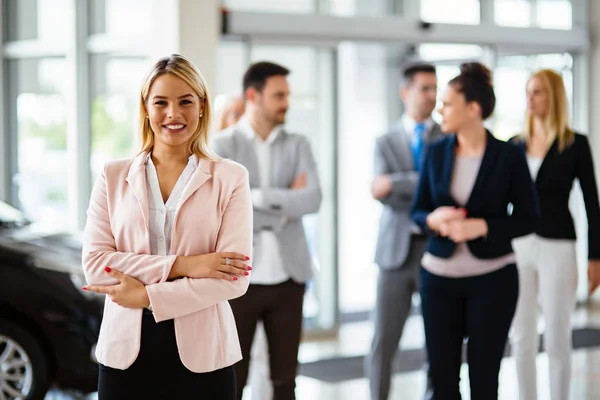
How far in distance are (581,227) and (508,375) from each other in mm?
3639

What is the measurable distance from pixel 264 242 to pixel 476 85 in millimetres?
1112

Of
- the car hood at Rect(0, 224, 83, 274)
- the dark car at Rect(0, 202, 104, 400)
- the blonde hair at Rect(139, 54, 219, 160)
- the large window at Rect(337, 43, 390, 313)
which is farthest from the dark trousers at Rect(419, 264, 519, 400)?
the large window at Rect(337, 43, 390, 313)

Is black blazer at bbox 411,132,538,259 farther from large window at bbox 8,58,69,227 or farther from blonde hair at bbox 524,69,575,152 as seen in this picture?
large window at bbox 8,58,69,227

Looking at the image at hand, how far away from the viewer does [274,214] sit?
4.51 metres

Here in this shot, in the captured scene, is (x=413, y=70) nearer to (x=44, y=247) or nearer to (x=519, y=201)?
(x=519, y=201)

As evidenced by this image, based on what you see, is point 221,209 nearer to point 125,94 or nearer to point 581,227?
point 125,94

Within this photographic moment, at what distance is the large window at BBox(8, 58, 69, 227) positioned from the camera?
9.29m

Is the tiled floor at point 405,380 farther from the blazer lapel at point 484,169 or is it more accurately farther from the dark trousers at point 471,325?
the blazer lapel at point 484,169

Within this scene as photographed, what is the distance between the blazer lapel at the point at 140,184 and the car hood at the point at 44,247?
8.90ft

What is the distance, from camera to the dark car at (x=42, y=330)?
210 inches

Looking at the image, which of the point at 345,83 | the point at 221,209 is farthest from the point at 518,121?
the point at 221,209

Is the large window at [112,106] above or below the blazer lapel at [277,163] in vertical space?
above

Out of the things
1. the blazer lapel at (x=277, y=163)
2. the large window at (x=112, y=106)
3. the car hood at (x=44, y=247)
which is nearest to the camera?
the blazer lapel at (x=277, y=163)

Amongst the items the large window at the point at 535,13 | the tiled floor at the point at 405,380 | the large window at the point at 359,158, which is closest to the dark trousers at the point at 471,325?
the tiled floor at the point at 405,380
